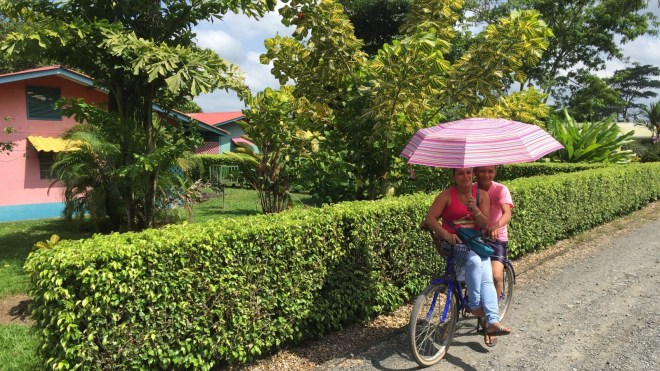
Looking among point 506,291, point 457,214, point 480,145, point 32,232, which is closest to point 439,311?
point 457,214

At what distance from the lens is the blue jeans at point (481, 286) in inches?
140

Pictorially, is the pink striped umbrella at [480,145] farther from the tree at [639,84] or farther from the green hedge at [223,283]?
the tree at [639,84]

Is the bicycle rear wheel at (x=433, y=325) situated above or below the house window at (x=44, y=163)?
below

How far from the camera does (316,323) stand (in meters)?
4.13

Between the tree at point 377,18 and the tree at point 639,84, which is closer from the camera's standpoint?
the tree at point 377,18

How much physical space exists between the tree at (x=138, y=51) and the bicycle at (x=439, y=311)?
4064mm

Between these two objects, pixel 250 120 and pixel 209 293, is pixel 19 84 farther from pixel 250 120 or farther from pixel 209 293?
pixel 209 293

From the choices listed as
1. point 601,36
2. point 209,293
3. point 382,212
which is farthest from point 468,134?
point 601,36

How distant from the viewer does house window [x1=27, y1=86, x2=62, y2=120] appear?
13992 millimetres

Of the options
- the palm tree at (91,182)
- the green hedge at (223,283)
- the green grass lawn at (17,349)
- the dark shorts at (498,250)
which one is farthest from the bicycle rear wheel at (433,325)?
the palm tree at (91,182)

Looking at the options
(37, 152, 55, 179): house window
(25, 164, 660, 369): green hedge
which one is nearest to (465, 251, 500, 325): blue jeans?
→ (25, 164, 660, 369): green hedge

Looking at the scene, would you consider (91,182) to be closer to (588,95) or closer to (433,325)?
(433,325)

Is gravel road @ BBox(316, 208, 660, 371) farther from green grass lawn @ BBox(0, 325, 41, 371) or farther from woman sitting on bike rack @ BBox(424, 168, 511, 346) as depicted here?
green grass lawn @ BBox(0, 325, 41, 371)

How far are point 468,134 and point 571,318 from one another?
2.50 m
